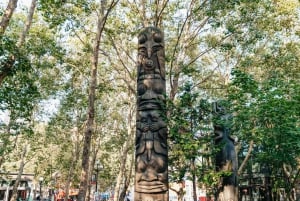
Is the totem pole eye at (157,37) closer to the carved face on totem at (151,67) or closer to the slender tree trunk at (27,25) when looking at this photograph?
the carved face on totem at (151,67)

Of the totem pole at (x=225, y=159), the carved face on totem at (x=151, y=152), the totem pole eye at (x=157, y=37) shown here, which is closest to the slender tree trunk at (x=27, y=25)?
the totem pole eye at (x=157, y=37)

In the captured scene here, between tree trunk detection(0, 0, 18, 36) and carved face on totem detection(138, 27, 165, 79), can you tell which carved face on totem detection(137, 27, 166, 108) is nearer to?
carved face on totem detection(138, 27, 165, 79)

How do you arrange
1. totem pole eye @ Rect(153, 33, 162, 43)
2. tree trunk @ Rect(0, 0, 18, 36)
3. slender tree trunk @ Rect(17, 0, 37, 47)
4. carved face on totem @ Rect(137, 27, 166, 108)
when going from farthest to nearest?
slender tree trunk @ Rect(17, 0, 37, 47), totem pole eye @ Rect(153, 33, 162, 43), carved face on totem @ Rect(137, 27, 166, 108), tree trunk @ Rect(0, 0, 18, 36)

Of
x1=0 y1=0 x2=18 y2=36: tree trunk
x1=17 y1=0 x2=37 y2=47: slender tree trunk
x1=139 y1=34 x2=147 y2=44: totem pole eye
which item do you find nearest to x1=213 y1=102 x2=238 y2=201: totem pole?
x1=139 y1=34 x2=147 y2=44: totem pole eye

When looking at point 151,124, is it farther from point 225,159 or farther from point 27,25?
point 27,25

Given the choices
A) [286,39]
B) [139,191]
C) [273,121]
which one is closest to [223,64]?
[286,39]

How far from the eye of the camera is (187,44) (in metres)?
14.4

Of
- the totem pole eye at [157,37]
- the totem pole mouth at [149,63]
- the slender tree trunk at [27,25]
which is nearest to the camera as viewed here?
the totem pole mouth at [149,63]

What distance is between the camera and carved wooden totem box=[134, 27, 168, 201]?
7469 millimetres

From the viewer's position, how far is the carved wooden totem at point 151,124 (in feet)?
24.5

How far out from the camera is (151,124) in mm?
8078

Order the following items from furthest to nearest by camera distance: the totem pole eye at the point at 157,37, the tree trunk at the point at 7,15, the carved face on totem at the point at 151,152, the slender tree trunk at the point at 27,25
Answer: the slender tree trunk at the point at 27,25
the totem pole eye at the point at 157,37
the tree trunk at the point at 7,15
the carved face on totem at the point at 151,152

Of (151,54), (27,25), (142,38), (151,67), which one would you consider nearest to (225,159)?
(151,67)

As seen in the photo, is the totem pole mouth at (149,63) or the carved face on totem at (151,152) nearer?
the carved face on totem at (151,152)
